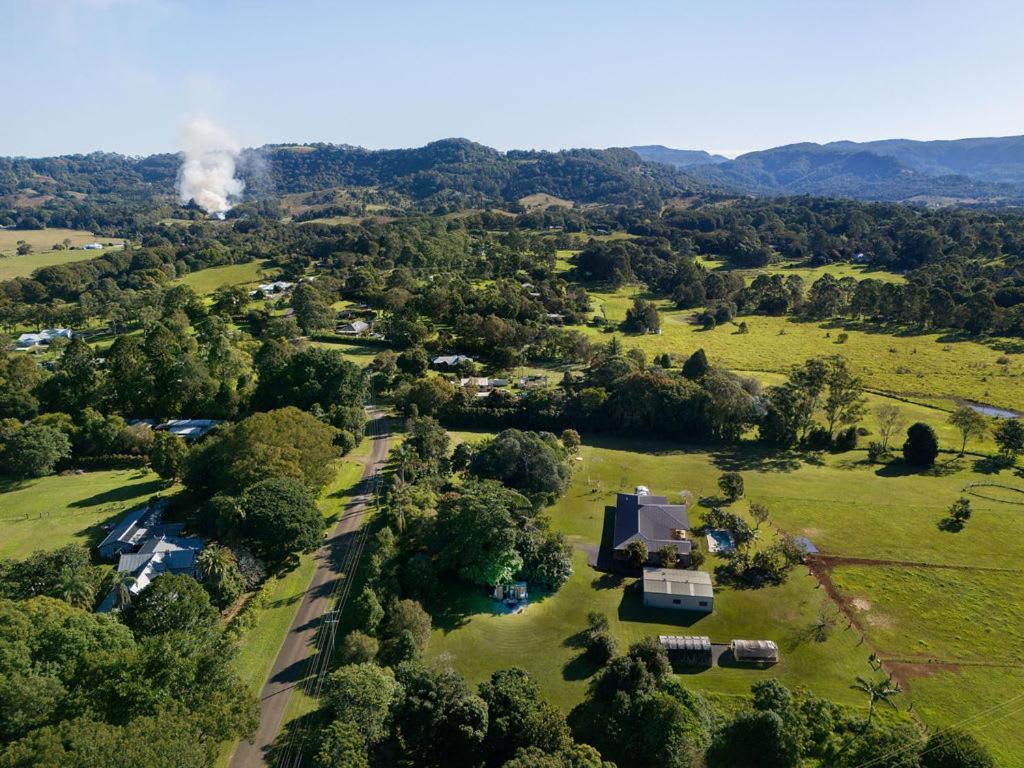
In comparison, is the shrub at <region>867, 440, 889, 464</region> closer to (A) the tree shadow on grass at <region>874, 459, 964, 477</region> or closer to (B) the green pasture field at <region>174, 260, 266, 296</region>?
(A) the tree shadow on grass at <region>874, 459, 964, 477</region>

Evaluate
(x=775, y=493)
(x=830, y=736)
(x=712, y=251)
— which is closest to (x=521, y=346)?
(x=775, y=493)

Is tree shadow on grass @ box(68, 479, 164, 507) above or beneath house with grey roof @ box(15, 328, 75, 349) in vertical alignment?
beneath

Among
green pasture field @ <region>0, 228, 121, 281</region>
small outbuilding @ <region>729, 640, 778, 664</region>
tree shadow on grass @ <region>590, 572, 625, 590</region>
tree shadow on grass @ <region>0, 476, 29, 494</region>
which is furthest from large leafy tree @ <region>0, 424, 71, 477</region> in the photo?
green pasture field @ <region>0, 228, 121, 281</region>

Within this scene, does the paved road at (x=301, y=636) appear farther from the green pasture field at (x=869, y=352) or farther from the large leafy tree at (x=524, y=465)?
the green pasture field at (x=869, y=352)

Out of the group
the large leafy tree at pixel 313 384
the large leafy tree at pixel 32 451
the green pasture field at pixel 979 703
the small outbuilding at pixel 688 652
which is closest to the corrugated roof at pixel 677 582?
the small outbuilding at pixel 688 652

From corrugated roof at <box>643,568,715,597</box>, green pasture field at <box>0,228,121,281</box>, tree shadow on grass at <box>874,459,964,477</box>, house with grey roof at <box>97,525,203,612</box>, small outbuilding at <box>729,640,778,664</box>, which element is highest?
green pasture field at <box>0,228,121,281</box>

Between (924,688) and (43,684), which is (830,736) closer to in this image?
(924,688)
